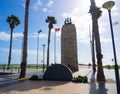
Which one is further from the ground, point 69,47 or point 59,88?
point 69,47

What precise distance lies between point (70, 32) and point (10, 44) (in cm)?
2027

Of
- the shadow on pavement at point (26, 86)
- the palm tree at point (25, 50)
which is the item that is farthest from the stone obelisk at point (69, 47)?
the shadow on pavement at point (26, 86)

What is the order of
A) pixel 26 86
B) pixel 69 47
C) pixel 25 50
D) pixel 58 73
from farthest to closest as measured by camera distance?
pixel 69 47 < pixel 25 50 < pixel 58 73 < pixel 26 86

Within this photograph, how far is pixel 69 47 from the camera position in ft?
116

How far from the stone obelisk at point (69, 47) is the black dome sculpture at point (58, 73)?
1401 cm

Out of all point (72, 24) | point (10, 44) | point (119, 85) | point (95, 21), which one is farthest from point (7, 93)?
point (10, 44)

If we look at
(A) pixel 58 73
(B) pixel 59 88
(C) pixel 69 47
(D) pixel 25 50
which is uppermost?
(C) pixel 69 47

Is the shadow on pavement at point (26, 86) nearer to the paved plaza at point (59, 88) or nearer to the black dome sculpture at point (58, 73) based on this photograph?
the paved plaza at point (59, 88)

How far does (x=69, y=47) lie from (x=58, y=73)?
596 inches

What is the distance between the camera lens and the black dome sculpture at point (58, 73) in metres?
20.4

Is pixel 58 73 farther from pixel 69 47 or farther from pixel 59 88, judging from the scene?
pixel 69 47

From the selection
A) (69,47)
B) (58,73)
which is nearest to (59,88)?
(58,73)

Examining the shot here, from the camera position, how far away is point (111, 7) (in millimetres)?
10602

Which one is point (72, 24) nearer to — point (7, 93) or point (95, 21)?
point (95, 21)
